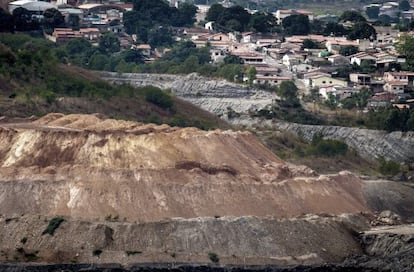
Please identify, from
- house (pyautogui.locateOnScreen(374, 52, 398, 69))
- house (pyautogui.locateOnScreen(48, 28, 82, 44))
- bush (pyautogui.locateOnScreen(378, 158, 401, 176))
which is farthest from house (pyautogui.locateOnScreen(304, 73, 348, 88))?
bush (pyautogui.locateOnScreen(378, 158, 401, 176))

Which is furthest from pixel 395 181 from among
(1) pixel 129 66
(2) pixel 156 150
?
(1) pixel 129 66

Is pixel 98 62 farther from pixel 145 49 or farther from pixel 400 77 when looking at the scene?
pixel 400 77

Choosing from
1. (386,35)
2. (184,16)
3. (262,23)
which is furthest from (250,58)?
(184,16)

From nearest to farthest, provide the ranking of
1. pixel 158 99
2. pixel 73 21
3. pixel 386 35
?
1. pixel 158 99
2. pixel 386 35
3. pixel 73 21

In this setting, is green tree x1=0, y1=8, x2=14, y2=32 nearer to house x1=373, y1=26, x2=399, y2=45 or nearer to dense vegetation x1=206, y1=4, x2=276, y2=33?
dense vegetation x1=206, y1=4, x2=276, y2=33

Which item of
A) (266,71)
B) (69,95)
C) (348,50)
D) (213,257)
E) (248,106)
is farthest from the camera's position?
(348,50)

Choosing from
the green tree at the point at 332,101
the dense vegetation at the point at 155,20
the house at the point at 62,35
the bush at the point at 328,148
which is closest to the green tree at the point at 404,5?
the dense vegetation at the point at 155,20

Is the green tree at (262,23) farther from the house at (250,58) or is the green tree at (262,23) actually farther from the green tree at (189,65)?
the green tree at (189,65)

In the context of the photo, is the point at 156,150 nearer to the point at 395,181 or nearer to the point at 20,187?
the point at 20,187

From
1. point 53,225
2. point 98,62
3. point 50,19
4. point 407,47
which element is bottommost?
point 98,62
